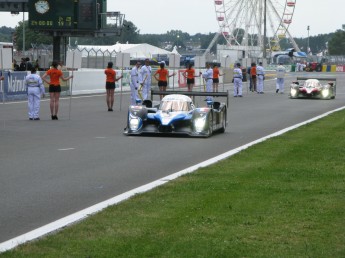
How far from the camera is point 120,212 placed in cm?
969

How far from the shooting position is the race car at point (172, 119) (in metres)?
20.5

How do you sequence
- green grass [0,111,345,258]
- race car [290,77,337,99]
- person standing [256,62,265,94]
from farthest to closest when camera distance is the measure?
person standing [256,62,265,94], race car [290,77,337,99], green grass [0,111,345,258]

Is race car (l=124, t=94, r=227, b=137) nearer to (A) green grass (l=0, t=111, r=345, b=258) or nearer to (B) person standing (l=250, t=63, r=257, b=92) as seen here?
(A) green grass (l=0, t=111, r=345, b=258)

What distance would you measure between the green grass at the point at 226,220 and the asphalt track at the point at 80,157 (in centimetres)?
73

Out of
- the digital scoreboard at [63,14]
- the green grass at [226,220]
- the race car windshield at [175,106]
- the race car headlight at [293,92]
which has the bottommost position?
the race car headlight at [293,92]

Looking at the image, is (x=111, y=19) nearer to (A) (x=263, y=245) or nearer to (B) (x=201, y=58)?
(B) (x=201, y=58)

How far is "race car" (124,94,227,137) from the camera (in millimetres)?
20531

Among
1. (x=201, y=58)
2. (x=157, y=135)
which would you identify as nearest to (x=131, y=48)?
(x=201, y=58)

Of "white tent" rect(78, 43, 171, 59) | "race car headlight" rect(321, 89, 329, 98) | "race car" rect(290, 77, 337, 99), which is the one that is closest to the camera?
"race car" rect(290, 77, 337, 99)

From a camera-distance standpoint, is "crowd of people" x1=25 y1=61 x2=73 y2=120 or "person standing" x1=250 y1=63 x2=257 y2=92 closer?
"crowd of people" x1=25 y1=61 x2=73 y2=120

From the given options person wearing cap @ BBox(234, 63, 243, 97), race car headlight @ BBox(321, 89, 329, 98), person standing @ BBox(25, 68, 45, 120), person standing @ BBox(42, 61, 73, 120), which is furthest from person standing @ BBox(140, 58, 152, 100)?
race car headlight @ BBox(321, 89, 329, 98)

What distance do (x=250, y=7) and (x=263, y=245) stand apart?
3990 inches

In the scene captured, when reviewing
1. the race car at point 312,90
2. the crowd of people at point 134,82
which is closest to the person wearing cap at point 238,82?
the crowd of people at point 134,82

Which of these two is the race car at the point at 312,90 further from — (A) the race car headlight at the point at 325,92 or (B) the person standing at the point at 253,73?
(B) the person standing at the point at 253,73
